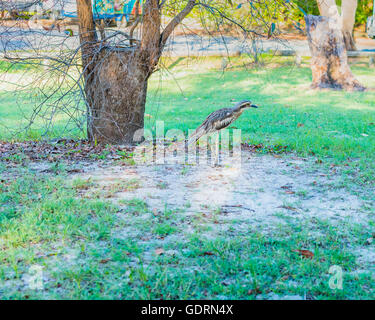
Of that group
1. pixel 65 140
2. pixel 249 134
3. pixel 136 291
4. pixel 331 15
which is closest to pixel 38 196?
pixel 136 291

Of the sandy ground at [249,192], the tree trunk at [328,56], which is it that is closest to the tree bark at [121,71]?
the sandy ground at [249,192]

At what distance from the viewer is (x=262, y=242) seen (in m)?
4.77

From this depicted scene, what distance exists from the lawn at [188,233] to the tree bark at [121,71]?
107cm

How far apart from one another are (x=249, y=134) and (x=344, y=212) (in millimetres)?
4569

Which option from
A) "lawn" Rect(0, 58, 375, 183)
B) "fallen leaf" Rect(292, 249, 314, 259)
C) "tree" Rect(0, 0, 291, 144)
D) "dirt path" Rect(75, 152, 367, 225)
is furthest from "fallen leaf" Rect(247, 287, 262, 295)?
"tree" Rect(0, 0, 291, 144)

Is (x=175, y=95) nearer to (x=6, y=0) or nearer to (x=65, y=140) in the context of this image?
(x=65, y=140)

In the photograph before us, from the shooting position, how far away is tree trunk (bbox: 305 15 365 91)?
601 inches

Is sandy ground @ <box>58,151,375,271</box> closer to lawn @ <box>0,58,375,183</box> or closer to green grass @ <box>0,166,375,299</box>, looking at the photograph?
green grass @ <box>0,166,375,299</box>

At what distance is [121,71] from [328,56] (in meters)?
9.34

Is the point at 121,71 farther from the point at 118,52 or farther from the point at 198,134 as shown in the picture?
the point at 198,134

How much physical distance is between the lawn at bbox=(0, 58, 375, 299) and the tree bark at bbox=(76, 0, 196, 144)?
1.07 metres

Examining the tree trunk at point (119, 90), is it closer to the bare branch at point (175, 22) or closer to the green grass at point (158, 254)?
the bare branch at point (175, 22)

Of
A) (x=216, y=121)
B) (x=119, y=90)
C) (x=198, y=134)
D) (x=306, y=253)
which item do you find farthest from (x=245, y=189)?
(x=119, y=90)

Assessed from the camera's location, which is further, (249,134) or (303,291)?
(249,134)
